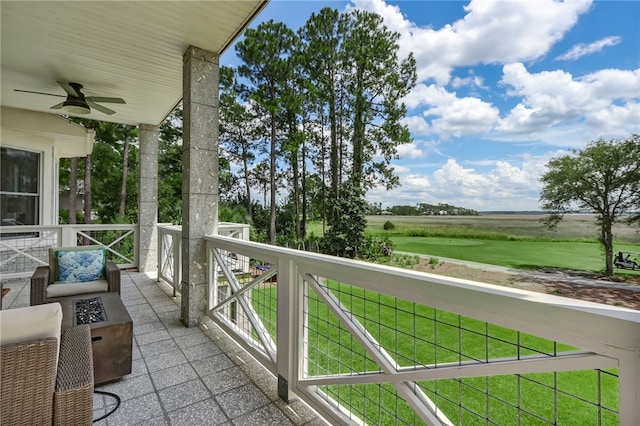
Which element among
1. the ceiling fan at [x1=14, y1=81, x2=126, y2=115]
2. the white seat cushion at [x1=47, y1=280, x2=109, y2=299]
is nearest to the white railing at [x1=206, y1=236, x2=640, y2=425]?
the white seat cushion at [x1=47, y1=280, x2=109, y2=299]

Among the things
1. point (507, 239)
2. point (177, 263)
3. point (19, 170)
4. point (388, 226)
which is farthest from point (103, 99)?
point (507, 239)

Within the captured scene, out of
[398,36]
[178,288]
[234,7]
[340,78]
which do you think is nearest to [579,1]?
[398,36]

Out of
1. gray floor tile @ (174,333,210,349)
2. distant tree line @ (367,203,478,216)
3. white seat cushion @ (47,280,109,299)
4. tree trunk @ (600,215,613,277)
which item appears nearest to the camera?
gray floor tile @ (174,333,210,349)

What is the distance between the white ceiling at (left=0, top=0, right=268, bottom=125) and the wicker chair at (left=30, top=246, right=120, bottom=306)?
2326 mm

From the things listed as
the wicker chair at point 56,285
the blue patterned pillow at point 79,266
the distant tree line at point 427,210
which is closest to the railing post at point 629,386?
the wicker chair at point 56,285

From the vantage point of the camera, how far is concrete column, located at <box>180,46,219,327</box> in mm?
3307

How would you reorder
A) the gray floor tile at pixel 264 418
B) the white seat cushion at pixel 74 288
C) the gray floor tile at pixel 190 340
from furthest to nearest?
the white seat cushion at pixel 74 288, the gray floor tile at pixel 190 340, the gray floor tile at pixel 264 418

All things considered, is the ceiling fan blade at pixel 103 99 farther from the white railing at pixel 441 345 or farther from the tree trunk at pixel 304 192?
the tree trunk at pixel 304 192

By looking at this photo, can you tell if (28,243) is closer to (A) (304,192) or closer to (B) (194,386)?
(B) (194,386)

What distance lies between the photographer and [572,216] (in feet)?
30.0

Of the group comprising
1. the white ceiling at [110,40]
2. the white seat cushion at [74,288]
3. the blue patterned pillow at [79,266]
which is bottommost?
the white seat cushion at [74,288]

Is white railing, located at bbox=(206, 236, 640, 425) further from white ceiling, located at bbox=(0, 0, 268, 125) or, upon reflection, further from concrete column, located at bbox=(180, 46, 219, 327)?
white ceiling, located at bbox=(0, 0, 268, 125)

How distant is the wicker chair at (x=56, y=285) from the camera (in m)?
3.00

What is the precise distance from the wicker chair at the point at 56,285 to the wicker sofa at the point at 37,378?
7.18 feet
